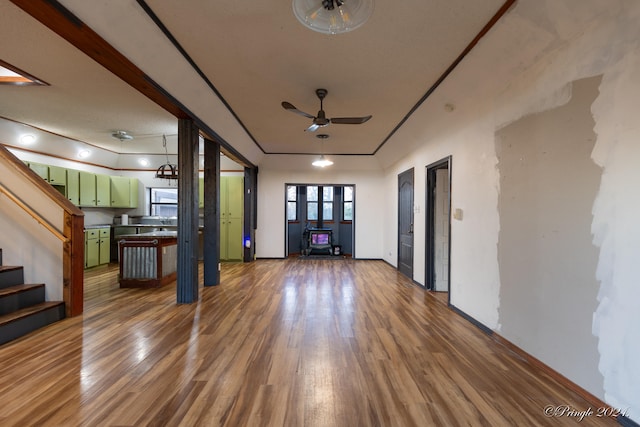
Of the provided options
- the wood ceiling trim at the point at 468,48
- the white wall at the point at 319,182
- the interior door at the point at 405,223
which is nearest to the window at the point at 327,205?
the white wall at the point at 319,182

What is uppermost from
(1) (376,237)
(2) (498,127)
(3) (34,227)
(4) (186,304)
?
(2) (498,127)

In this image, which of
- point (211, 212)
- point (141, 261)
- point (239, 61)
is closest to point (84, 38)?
point (239, 61)

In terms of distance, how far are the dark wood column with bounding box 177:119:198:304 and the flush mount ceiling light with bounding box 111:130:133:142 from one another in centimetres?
265

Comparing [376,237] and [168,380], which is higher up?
[376,237]

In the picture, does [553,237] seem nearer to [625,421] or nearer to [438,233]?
[625,421]

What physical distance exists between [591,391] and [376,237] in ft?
19.3

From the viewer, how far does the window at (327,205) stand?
9.54 metres

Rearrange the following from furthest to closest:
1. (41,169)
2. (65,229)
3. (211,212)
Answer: (41,169), (211,212), (65,229)

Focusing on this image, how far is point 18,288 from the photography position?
307 cm

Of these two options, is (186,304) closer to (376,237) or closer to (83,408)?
(83,408)

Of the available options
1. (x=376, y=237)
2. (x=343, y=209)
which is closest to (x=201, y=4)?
(x=376, y=237)

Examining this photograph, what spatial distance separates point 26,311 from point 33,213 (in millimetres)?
1100

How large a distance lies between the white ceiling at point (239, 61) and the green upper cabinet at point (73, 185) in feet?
4.04

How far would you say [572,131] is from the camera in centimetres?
202
